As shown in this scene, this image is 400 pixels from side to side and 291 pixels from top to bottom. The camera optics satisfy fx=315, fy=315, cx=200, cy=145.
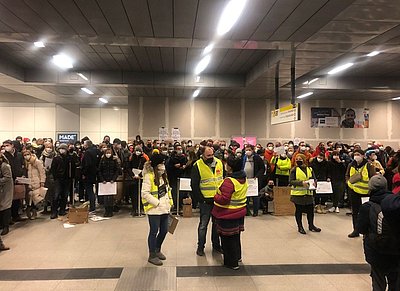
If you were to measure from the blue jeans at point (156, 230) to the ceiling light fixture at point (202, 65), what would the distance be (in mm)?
5249

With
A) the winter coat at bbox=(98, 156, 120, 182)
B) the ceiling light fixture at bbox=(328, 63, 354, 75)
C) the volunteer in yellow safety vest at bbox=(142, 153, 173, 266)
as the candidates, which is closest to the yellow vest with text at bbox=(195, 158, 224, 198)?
the volunteer in yellow safety vest at bbox=(142, 153, 173, 266)

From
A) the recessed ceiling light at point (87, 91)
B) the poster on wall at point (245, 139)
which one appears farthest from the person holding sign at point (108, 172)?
the poster on wall at point (245, 139)

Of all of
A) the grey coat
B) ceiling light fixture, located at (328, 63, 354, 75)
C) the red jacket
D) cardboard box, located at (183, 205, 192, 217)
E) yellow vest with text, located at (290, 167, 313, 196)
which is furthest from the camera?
ceiling light fixture, located at (328, 63, 354, 75)

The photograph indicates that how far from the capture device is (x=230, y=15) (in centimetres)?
509

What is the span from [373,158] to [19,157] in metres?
7.22

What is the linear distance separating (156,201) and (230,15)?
3.16 meters

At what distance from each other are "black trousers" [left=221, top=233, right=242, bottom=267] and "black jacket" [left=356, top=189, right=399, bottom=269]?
65.2 inches

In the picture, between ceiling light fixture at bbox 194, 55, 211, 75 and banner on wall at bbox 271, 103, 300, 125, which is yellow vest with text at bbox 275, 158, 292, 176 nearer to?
banner on wall at bbox 271, 103, 300, 125

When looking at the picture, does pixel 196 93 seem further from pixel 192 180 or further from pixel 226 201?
pixel 226 201

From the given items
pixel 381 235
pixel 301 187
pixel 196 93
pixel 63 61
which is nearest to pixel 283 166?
pixel 301 187

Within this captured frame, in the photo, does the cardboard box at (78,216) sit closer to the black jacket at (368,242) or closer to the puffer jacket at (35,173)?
the puffer jacket at (35,173)

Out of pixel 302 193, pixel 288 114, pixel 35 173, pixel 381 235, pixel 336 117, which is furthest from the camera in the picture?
pixel 336 117

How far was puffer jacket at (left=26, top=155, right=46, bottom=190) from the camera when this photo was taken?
6.84 m

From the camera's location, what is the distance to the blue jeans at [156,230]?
4305mm
